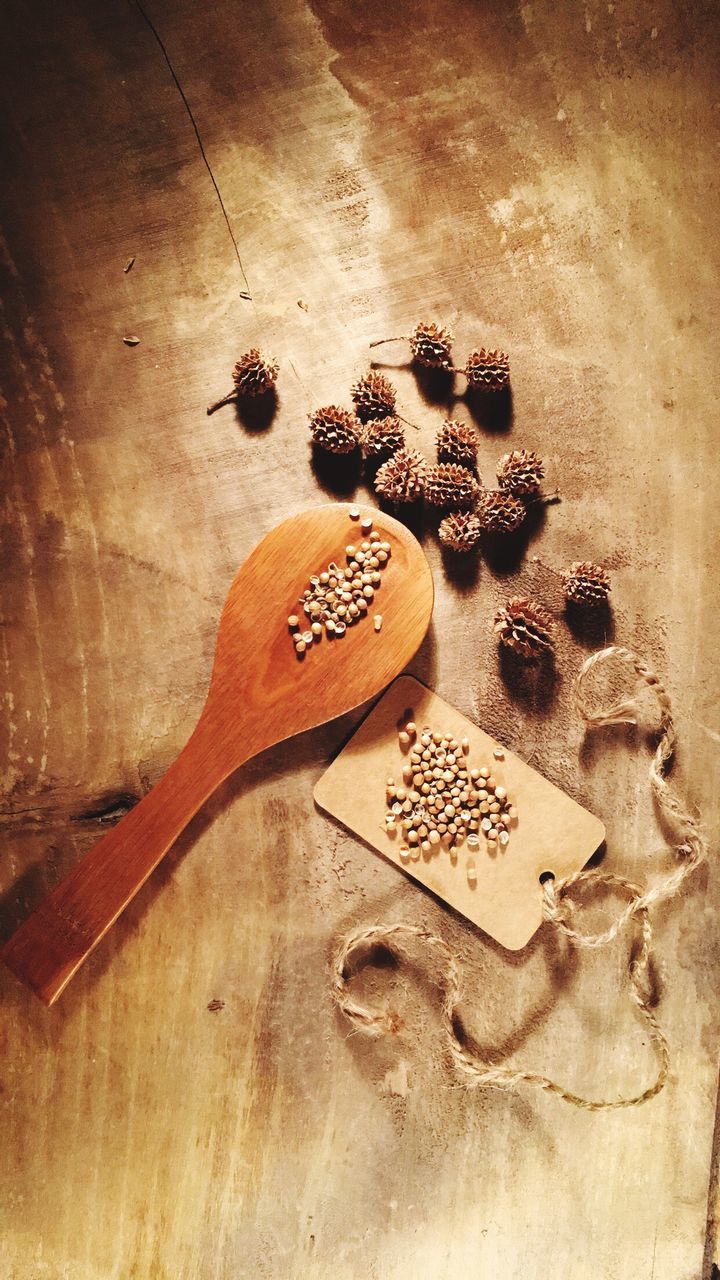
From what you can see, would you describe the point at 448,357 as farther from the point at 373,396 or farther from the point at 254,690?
the point at 254,690

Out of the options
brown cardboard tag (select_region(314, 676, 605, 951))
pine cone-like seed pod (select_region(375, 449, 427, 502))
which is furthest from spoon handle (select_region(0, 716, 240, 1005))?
pine cone-like seed pod (select_region(375, 449, 427, 502))

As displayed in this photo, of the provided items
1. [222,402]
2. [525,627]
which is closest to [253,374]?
[222,402]

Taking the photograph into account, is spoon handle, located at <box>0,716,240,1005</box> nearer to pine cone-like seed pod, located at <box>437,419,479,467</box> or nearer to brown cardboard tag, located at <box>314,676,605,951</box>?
brown cardboard tag, located at <box>314,676,605,951</box>

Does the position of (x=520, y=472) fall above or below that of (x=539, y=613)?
above

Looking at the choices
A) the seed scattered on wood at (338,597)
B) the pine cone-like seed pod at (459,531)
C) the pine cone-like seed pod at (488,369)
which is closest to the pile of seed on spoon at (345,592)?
the seed scattered on wood at (338,597)

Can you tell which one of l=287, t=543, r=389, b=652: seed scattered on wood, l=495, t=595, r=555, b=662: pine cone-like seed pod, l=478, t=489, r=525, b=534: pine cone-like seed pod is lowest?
l=495, t=595, r=555, b=662: pine cone-like seed pod
